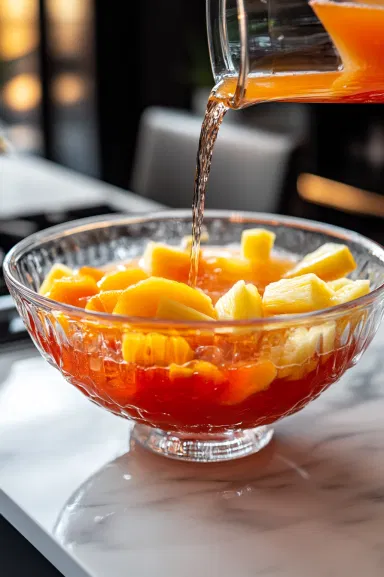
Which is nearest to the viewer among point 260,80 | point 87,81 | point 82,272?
point 260,80

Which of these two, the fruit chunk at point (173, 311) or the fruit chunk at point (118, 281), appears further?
the fruit chunk at point (118, 281)

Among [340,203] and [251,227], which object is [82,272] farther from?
[340,203]

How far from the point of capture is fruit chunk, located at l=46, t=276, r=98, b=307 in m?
0.79

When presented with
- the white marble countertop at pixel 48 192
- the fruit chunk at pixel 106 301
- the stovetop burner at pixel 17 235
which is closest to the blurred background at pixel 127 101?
the white marble countertop at pixel 48 192

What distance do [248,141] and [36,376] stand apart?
3.88 feet

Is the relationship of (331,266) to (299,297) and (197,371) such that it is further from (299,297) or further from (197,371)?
(197,371)

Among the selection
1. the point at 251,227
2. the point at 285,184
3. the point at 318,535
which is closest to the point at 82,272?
the point at 251,227

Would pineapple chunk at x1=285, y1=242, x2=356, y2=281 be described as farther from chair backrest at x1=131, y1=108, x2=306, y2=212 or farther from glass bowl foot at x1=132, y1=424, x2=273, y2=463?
chair backrest at x1=131, y1=108, x2=306, y2=212

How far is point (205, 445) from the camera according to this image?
2.54 ft

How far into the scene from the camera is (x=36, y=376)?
0.93 meters

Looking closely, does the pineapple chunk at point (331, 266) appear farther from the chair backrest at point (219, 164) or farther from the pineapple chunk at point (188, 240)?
the chair backrest at point (219, 164)

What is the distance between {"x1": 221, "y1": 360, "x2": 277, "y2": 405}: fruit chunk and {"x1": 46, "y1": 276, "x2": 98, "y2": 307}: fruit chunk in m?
0.19

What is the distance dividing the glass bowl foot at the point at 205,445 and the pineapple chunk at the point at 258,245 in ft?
0.72

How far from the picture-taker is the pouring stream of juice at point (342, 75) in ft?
2.41
